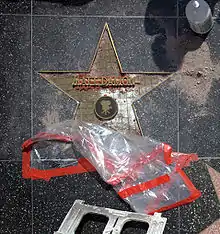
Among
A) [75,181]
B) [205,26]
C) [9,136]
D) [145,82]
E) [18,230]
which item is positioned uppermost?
[205,26]

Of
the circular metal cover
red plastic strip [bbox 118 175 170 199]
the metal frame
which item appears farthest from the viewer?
the circular metal cover

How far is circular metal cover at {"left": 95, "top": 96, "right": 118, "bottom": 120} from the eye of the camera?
137 inches

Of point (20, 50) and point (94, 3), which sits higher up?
point (94, 3)

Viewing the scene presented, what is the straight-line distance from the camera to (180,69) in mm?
3521

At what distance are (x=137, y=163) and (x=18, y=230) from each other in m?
0.84

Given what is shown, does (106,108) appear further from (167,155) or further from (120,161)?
(167,155)

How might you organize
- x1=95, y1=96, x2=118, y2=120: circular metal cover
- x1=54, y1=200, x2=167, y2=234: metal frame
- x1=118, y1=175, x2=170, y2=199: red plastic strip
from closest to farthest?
x1=54, y1=200, x2=167, y2=234: metal frame
x1=118, y1=175, x2=170, y2=199: red plastic strip
x1=95, y1=96, x2=118, y2=120: circular metal cover

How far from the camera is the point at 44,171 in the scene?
11.5 ft

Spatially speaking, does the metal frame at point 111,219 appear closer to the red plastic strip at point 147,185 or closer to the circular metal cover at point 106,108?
the red plastic strip at point 147,185

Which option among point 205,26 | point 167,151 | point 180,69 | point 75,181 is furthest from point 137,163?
point 205,26

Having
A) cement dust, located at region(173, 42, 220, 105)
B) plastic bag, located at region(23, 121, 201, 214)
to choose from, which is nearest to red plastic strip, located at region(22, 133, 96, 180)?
plastic bag, located at region(23, 121, 201, 214)

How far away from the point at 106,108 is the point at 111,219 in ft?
2.19

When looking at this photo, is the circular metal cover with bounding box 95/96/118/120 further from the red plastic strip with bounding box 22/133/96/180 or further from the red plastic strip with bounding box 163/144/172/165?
the red plastic strip with bounding box 163/144/172/165

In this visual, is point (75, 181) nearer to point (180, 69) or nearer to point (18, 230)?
point (18, 230)
